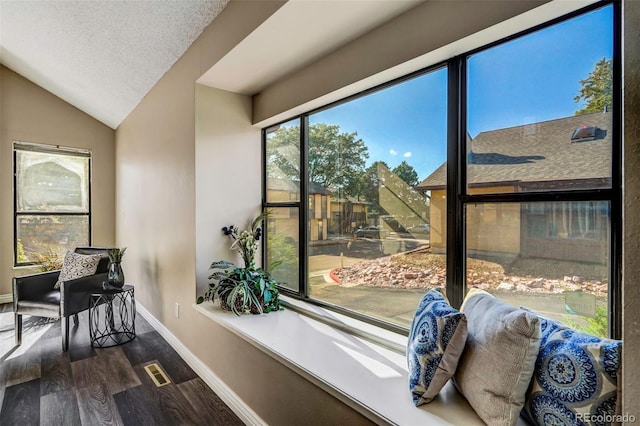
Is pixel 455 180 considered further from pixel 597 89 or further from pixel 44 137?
pixel 44 137

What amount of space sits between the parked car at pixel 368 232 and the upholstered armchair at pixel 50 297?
266 centimetres

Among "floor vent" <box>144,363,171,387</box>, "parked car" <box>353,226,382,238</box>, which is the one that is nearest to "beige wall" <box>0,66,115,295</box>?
"floor vent" <box>144,363,171,387</box>

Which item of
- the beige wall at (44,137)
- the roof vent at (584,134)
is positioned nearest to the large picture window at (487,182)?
the roof vent at (584,134)

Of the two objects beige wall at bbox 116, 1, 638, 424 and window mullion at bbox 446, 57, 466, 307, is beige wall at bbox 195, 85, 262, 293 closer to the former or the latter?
beige wall at bbox 116, 1, 638, 424

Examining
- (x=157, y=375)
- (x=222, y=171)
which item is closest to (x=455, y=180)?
(x=222, y=171)

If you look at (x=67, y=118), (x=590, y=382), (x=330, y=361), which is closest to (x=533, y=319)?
(x=590, y=382)

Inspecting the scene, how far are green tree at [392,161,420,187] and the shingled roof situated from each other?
11.4 inches

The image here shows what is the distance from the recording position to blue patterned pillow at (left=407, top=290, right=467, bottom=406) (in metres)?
1.08

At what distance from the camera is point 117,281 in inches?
116

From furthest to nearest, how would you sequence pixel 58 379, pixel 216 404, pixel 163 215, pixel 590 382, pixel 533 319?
pixel 163 215 → pixel 58 379 → pixel 216 404 → pixel 533 319 → pixel 590 382

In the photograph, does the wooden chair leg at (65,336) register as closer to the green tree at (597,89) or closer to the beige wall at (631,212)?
the beige wall at (631,212)

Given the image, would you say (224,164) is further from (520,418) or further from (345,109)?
(520,418)

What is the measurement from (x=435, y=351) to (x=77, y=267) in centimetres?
343

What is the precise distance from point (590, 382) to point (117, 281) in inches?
135
